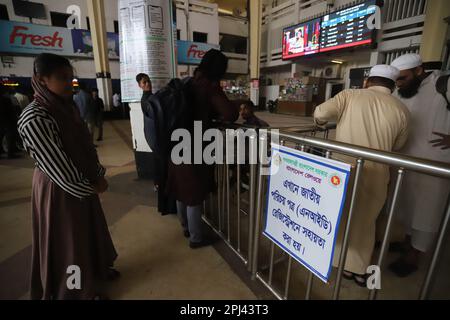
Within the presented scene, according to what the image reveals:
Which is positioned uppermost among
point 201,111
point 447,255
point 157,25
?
point 157,25

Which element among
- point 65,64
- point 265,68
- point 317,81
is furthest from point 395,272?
point 265,68

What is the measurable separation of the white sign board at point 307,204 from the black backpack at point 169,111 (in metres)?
0.64

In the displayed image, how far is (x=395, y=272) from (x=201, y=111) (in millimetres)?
1782

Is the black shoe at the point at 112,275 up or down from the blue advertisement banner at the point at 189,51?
down

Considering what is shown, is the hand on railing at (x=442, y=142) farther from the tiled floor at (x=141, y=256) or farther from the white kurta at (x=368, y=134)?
the tiled floor at (x=141, y=256)

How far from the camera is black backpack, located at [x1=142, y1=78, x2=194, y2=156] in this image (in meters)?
1.54

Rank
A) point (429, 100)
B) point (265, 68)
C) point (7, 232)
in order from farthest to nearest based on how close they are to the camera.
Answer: point (265, 68), point (7, 232), point (429, 100)

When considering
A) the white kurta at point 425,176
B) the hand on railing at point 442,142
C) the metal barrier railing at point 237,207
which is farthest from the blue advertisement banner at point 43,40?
the hand on railing at point 442,142

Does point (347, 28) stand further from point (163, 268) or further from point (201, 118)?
point (163, 268)

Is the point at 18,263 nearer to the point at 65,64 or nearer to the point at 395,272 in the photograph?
the point at 65,64

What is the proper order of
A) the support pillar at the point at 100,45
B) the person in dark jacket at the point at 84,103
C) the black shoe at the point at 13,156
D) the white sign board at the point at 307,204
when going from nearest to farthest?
the white sign board at the point at 307,204
the black shoe at the point at 13,156
the person in dark jacket at the point at 84,103
the support pillar at the point at 100,45

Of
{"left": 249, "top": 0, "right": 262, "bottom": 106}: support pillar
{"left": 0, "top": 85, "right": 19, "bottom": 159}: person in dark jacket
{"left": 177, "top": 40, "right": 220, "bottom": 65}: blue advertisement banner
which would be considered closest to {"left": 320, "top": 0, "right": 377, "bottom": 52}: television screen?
{"left": 249, "top": 0, "right": 262, "bottom": 106}: support pillar

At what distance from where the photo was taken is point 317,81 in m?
11.0

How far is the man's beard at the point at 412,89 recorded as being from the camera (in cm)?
168
